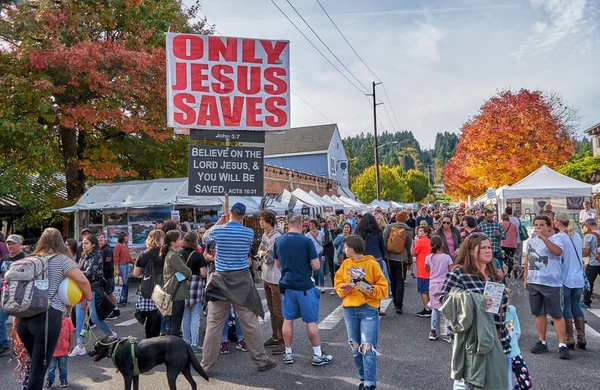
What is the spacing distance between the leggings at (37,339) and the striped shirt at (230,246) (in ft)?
5.96

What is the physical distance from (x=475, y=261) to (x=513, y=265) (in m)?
8.56

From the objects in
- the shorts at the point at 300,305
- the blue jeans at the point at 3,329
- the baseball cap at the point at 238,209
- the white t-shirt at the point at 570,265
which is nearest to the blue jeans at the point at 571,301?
the white t-shirt at the point at 570,265

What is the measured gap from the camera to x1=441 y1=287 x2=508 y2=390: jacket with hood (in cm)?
327

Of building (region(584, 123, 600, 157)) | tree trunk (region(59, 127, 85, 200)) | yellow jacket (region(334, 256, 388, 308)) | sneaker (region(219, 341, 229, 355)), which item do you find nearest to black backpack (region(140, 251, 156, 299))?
sneaker (region(219, 341, 229, 355))

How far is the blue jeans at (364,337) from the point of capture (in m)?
4.34

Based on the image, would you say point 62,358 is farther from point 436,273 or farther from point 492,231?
point 492,231

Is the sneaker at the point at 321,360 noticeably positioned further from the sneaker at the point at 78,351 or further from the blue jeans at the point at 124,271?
the blue jeans at the point at 124,271

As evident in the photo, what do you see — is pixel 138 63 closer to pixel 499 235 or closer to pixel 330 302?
pixel 330 302

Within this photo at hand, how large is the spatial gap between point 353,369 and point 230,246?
2073 millimetres

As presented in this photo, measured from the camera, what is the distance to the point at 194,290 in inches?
242

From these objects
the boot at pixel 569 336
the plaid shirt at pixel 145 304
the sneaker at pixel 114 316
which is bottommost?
the sneaker at pixel 114 316

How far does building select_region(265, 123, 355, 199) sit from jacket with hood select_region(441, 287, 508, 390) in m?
38.2

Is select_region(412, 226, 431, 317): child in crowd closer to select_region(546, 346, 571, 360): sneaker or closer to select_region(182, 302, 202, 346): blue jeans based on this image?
select_region(546, 346, 571, 360): sneaker

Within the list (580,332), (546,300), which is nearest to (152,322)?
(546,300)
